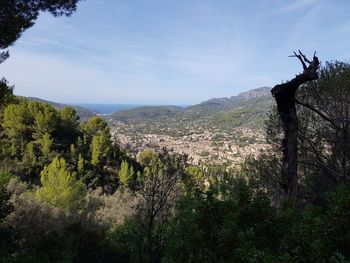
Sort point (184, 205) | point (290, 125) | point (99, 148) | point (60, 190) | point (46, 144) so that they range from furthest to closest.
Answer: point (99, 148) → point (46, 144) → point (60, 190) → point (184, 205) → point (290, 125)

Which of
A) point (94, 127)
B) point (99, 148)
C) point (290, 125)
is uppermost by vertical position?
point (290, 125)

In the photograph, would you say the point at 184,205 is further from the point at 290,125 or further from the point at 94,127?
the point at 94,127

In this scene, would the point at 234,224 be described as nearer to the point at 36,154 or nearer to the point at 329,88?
the point at 329,88

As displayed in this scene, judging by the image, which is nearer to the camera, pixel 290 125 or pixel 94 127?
pixel 290 125

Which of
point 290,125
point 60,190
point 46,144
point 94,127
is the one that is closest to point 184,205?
point 290,125

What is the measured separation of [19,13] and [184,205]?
665cm

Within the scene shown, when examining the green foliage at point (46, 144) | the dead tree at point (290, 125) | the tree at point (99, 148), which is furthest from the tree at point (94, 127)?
the dead tree at point (290, 125)

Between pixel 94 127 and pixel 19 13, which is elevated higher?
pixel 19 13

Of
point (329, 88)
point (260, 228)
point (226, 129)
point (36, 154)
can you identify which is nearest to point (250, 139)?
point (226, 129)

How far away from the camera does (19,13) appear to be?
28.3 feet

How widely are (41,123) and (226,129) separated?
511 ft

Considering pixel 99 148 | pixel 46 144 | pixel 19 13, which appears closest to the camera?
pixel 19 13

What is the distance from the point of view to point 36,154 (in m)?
33.2

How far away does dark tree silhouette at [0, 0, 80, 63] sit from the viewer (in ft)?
27.0
